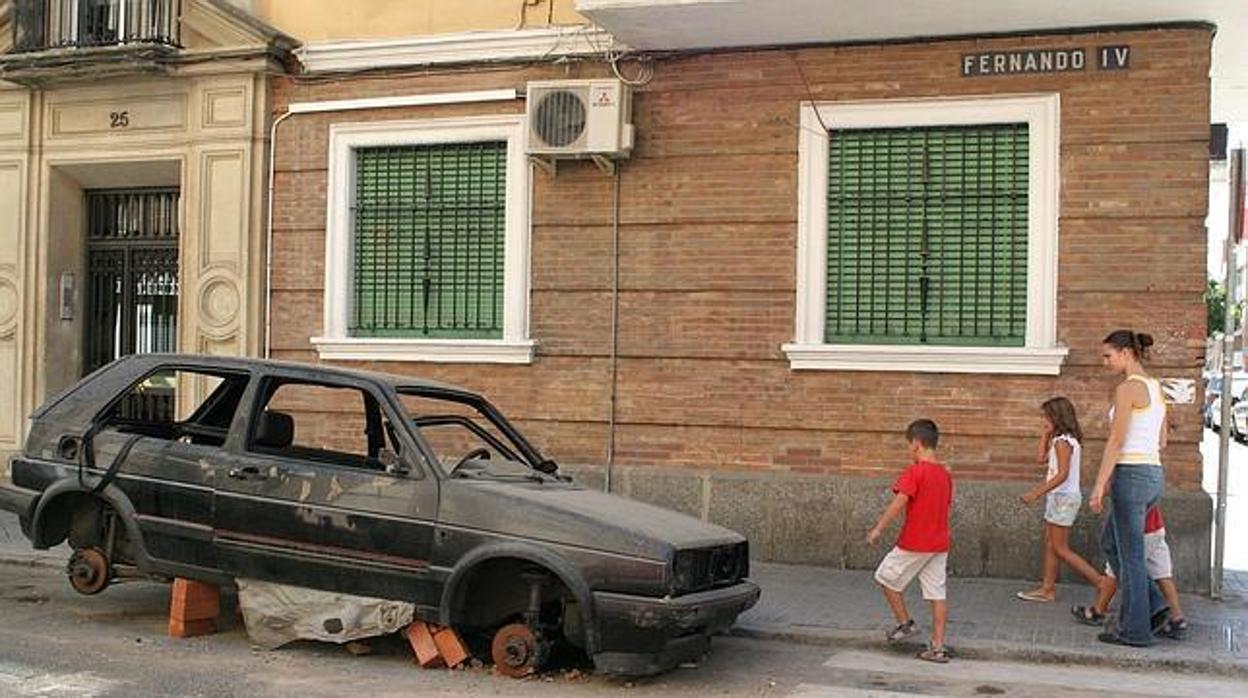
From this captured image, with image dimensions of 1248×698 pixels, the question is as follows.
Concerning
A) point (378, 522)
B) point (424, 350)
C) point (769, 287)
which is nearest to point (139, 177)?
point (424, 350)

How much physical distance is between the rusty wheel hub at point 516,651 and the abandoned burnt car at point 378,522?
11 millimetres

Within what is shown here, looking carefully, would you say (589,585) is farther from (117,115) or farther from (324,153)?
(117,115)

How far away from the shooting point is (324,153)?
11750 mm

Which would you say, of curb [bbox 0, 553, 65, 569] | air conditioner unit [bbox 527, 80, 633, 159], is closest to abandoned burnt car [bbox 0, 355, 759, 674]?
curb [bbox 0, 553, 65, 569]

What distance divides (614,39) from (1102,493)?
5.46 metres

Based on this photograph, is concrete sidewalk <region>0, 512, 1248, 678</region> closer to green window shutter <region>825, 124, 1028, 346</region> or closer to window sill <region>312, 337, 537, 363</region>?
green window shutter <region>825, 124, 1028, 346</region>

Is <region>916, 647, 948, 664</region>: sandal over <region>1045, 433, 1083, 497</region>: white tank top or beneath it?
beneath

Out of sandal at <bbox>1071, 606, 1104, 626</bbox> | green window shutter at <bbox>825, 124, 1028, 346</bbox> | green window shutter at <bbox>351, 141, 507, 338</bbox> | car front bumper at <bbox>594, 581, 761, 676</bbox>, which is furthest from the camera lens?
green window shutter at <bbox>351, 141, 507, 338</bbox>

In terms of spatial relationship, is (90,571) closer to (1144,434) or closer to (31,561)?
(31,561)

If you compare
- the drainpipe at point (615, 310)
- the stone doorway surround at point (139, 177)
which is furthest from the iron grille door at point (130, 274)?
the drainpipe at point (615, 310)

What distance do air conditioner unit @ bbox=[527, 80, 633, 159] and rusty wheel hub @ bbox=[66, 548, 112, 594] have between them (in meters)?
4.86

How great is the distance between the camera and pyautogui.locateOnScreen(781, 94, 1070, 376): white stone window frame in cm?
970

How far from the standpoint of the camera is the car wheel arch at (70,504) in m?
7.32

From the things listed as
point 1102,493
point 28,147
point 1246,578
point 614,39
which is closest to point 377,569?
point 1102,493
